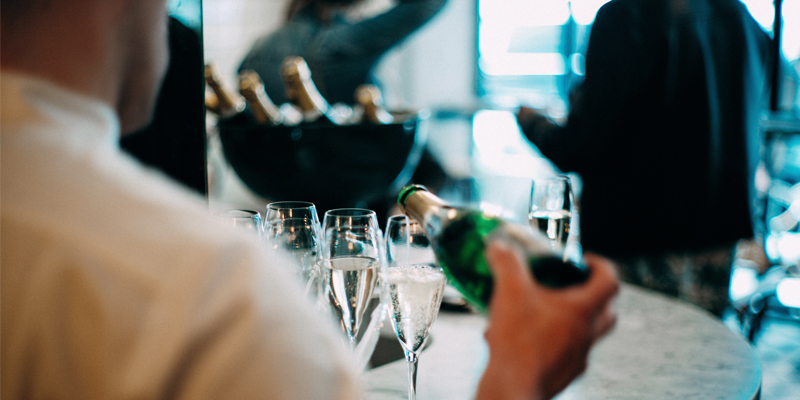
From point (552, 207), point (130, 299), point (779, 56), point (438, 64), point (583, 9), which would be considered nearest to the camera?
point (130, 299)

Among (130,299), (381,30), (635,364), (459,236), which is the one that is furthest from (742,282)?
(130,299)

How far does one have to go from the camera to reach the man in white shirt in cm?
28

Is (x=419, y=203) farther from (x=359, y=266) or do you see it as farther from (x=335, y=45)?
(x=335, y=45)

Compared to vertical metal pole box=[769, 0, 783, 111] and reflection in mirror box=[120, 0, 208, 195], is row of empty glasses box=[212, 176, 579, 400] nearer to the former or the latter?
reflection in mirror box=[120, 0, 208, 195]

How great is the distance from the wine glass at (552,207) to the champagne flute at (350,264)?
1.08ft

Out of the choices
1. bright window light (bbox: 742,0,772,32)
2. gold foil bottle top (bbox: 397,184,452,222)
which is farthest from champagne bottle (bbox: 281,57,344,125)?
bright window light (bbox: 742,0,772,32)

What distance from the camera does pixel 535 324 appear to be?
39 centimetres

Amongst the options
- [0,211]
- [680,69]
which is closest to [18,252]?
[0,211]

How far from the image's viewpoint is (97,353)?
280 mm

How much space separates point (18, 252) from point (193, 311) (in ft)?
0.29

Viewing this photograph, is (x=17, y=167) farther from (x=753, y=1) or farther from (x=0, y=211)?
(x=753, y=1)

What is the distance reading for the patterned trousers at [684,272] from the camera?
1.55 m

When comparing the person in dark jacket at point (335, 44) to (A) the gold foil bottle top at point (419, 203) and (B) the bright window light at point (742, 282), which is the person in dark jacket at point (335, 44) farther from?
(B) the bright window light at point (742, 282)

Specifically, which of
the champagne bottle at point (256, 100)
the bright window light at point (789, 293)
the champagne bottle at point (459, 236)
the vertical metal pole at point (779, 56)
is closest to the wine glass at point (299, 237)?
the champagne bottle at point (459, 236)
